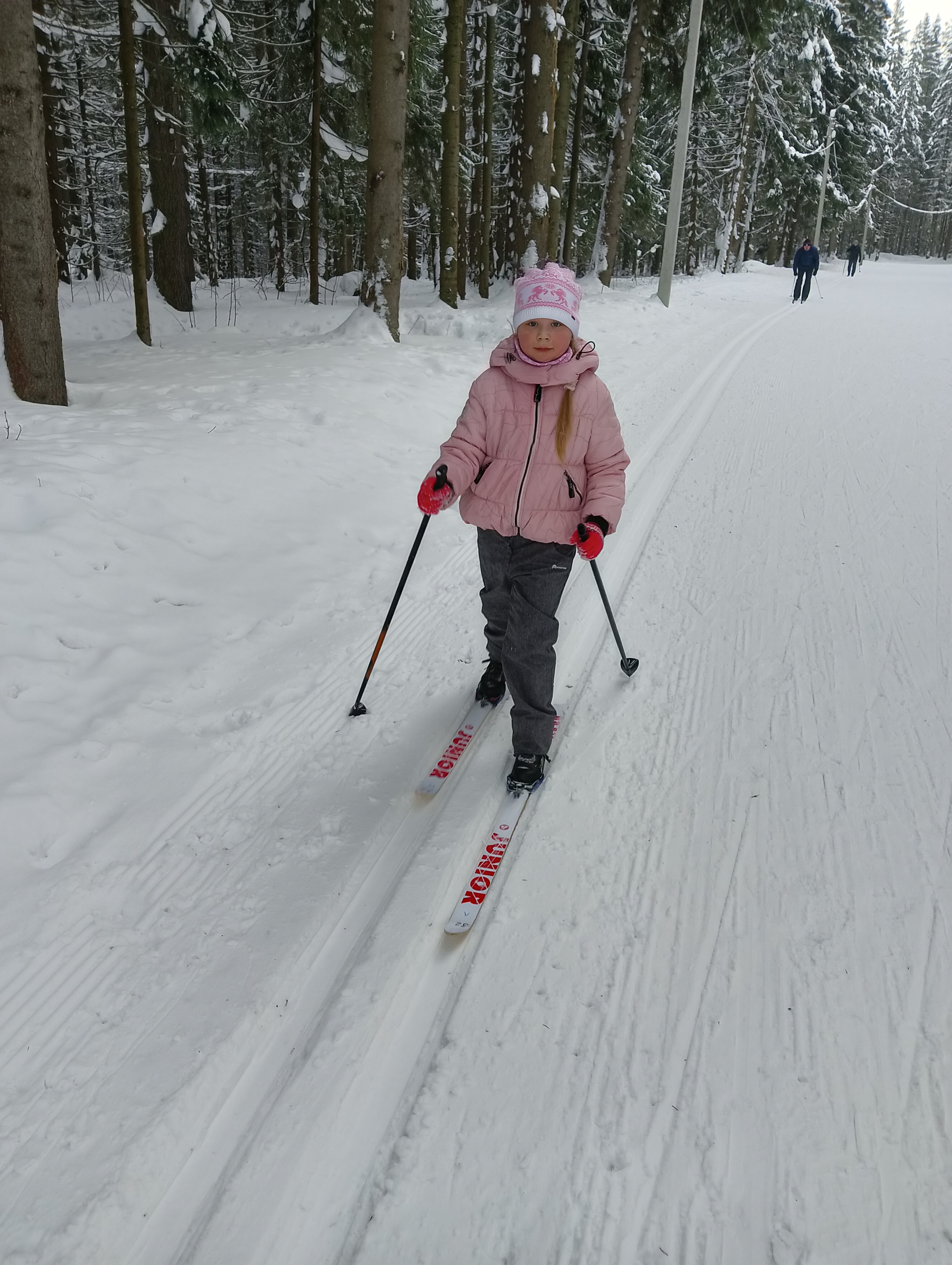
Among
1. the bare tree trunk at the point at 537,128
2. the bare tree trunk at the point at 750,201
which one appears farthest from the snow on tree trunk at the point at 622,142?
the bare tree trunk at the point at 750,201

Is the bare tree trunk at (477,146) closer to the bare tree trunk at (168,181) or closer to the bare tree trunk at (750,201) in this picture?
the bare tree trunk at (168,181)

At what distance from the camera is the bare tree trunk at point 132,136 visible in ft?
27.6

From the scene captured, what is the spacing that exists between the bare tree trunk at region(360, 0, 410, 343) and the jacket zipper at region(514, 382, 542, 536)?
7292 millimetres

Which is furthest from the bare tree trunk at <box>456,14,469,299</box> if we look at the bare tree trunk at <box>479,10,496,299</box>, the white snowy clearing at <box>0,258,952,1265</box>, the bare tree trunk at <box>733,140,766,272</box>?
the bare tree trunk at <box>733,140,766,272</box>

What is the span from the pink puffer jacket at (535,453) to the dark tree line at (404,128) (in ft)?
14.8

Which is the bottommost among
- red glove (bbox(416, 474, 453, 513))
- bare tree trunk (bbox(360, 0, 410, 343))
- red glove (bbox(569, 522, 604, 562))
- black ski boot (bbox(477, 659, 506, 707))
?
black ski boot (bbox(477, 659, 506, 707))

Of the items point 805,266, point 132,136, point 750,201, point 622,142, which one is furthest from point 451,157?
point 750,201

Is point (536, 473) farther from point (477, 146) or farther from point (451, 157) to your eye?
point (477, 146)

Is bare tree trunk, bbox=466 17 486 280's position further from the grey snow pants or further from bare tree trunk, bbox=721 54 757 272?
the grey snow pants

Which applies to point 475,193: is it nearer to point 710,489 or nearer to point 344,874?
point 710,489

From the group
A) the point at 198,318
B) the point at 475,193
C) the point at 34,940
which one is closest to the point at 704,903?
the point at 34,940

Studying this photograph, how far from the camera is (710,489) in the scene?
228 inches

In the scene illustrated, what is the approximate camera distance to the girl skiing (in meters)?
2.71

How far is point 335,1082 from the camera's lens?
1.90 m
